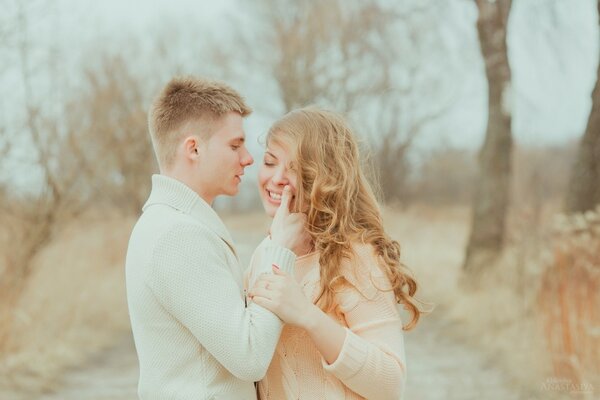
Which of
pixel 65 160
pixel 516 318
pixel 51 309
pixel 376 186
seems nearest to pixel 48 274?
pixel 51 309

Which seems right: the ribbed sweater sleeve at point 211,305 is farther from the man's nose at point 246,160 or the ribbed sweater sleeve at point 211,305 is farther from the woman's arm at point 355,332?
the man's nose at point 246,160

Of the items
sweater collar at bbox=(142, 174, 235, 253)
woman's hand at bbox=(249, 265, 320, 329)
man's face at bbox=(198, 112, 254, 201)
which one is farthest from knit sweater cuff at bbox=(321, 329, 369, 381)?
man's face at bbox=(198, 112, 254, 201)

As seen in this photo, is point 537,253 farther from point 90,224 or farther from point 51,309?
point 90,224

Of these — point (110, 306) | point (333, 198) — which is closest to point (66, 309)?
point (110, 306)

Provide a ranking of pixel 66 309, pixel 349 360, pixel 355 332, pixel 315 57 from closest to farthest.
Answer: pixel 349 360
pixel 355 332
pixel 66 309
pixel 315 57

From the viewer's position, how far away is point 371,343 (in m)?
2.49

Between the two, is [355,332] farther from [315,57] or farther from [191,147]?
[315,57]

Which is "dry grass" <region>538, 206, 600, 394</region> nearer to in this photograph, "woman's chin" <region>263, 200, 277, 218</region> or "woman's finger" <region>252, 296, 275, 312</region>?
"woman's chin" <region>263, 200, 277, 218</region>

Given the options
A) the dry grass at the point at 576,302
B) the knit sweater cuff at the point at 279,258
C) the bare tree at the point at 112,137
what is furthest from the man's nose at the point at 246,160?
the bare tree at the point at 112,137

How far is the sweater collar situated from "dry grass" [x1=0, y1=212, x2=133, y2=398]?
13.8ft

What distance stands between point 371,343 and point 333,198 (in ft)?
1.76

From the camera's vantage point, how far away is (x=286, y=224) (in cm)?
262

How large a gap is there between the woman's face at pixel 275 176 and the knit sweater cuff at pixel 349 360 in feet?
1.93

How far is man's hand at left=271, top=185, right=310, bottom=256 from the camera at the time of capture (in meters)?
2.54
